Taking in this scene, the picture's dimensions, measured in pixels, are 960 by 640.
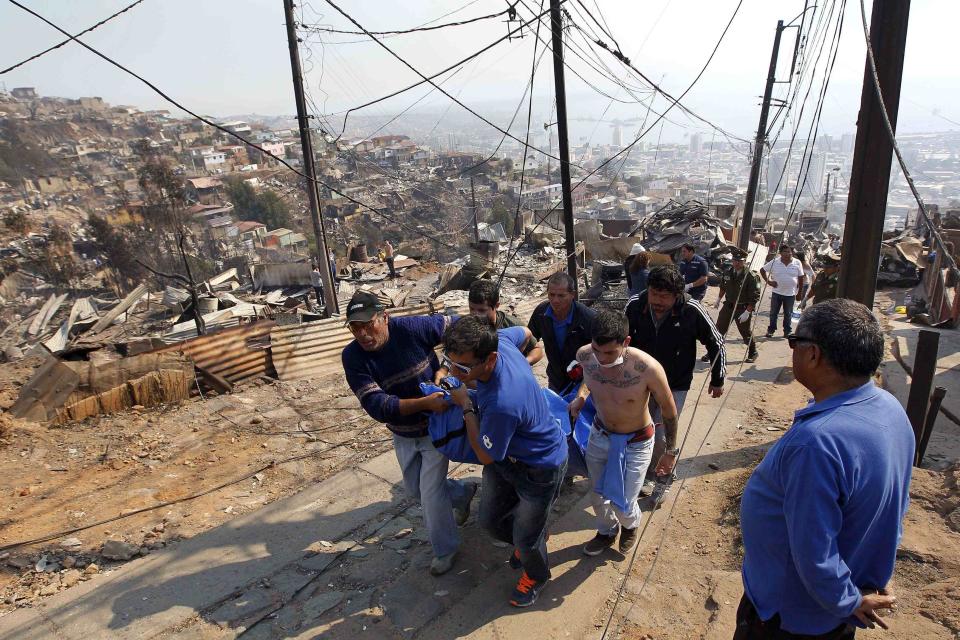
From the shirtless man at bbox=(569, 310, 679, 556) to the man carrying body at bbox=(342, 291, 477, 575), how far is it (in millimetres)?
871

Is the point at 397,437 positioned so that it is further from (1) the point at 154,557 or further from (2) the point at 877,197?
(2) the point at 877,197

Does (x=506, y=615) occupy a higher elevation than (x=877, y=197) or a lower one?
lower

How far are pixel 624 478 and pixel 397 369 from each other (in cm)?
144

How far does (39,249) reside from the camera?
108ft

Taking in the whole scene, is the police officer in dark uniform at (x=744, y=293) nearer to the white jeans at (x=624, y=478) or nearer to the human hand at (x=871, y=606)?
the white jeans at (x=624, y=478)

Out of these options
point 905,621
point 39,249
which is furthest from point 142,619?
point 39,249

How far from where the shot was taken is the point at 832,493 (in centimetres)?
147

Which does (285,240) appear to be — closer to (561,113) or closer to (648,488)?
(561,113)

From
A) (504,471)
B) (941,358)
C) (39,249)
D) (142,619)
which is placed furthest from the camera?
(39,249)

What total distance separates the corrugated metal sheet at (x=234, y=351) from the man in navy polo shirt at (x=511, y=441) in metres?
5.60

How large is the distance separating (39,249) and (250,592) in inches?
1536

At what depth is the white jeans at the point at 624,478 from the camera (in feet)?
10.5

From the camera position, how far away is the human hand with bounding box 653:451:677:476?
346 cm

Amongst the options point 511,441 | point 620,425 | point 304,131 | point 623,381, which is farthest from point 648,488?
point 304,131
